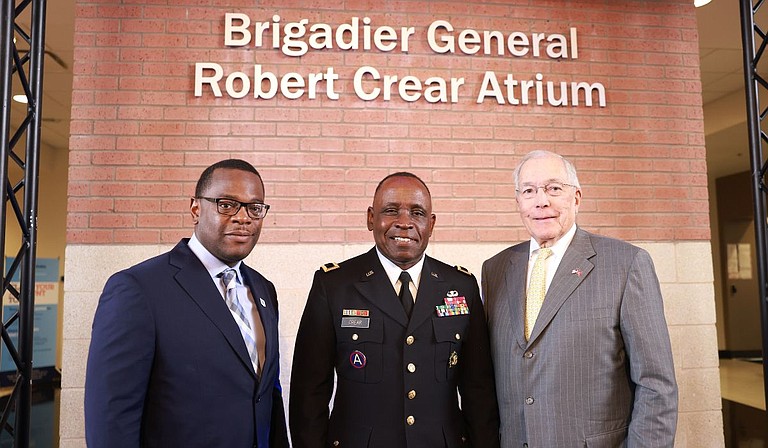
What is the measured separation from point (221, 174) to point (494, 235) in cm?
217

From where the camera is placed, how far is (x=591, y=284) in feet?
6.50

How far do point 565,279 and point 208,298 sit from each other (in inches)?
49.8

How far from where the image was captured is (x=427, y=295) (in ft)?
6.71

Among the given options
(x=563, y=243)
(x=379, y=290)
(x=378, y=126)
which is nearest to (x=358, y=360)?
(x=379, y=290)

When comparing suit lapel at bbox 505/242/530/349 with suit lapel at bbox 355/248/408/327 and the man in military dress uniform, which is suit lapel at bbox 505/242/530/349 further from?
suit lapel at bbox 355/248/408/327

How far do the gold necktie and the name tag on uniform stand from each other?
60 cm

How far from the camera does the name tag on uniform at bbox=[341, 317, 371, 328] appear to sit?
1.99m

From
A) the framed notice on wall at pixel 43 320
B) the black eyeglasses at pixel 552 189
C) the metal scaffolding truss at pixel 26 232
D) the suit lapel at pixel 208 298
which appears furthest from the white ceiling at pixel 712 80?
the suit lapel at pixel 208 298

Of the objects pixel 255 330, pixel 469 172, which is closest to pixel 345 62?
pixel 469 172

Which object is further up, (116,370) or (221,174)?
(221,174)

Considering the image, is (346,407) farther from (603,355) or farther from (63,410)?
(63,410)

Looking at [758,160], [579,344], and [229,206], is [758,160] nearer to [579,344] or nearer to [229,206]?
[579,344]

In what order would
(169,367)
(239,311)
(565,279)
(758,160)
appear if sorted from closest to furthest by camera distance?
(169,367), (239,311), (565,279), (758,160)

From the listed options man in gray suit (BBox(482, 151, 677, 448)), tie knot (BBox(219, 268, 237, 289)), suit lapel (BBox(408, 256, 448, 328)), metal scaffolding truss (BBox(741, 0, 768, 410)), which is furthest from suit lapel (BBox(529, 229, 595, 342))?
metal scaffolding truss (BBox(741, 0, 768, 410))
